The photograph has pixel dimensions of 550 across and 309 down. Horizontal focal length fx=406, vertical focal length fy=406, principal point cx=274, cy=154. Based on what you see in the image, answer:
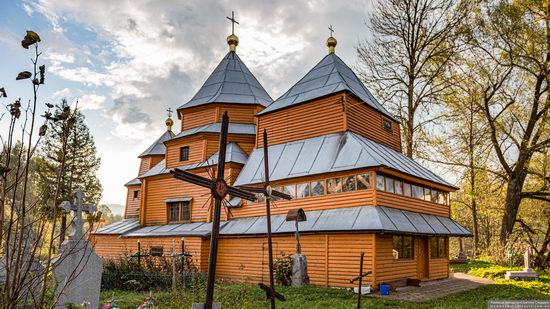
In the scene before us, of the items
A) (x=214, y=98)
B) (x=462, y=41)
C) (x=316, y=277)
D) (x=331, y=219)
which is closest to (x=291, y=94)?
(x=214, y=98)

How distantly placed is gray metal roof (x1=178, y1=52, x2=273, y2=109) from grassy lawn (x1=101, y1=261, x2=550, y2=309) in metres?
12.8

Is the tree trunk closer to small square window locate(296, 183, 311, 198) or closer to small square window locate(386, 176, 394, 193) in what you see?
small square window locate(386, 176, 394, 193)

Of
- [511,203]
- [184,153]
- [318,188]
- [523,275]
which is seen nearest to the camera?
[318,188]

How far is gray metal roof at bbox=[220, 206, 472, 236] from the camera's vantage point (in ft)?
43.9

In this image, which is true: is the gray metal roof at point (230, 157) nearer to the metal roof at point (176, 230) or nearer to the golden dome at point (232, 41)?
the metal roof at point (176, 230)

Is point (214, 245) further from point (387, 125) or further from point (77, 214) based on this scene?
point (387, 125)

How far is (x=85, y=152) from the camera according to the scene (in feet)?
121

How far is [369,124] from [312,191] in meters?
4.75

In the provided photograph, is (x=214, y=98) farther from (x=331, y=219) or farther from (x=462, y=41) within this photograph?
(x=462, y=41)

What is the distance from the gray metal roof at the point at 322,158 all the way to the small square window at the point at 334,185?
440 mm

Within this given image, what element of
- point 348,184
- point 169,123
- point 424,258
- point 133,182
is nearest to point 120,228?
point 133,182

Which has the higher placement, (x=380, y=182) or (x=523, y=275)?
(x=380, y=182)

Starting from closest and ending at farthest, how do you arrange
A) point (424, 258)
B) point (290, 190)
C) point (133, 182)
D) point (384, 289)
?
point (384, 289), point (290, 190), point (424, 258), point (133, 182)

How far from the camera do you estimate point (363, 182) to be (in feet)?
48.2
